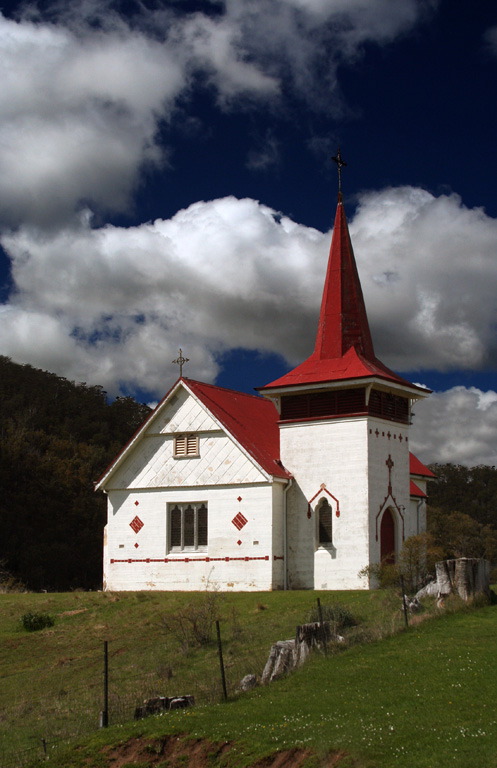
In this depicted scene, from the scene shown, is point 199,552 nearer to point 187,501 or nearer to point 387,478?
point 187,501

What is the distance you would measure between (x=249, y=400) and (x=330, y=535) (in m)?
8.66

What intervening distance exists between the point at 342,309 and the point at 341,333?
39.1 inches

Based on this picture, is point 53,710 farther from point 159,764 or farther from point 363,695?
point 363,695

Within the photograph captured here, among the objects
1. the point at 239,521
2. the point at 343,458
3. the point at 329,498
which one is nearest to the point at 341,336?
the point at 343,458

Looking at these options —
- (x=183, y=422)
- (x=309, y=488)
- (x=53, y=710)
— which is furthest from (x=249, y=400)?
(x=53, y=710)

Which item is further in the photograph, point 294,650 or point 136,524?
point 136,524

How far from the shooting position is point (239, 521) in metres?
31.0

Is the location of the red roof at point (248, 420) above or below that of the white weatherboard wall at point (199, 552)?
above

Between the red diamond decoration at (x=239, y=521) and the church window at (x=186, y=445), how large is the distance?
2.87 metres

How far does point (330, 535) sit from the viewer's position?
3055 centimetres

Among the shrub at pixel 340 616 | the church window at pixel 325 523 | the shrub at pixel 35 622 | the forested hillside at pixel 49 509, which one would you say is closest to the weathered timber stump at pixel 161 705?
the shrub at pixel 340 616

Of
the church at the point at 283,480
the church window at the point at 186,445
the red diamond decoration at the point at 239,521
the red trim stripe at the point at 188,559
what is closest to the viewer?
the church at the point at 283,480

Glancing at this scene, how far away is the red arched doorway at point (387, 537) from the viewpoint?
30.7m

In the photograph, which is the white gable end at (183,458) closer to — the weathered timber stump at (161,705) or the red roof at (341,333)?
the red roof at (341,333)
